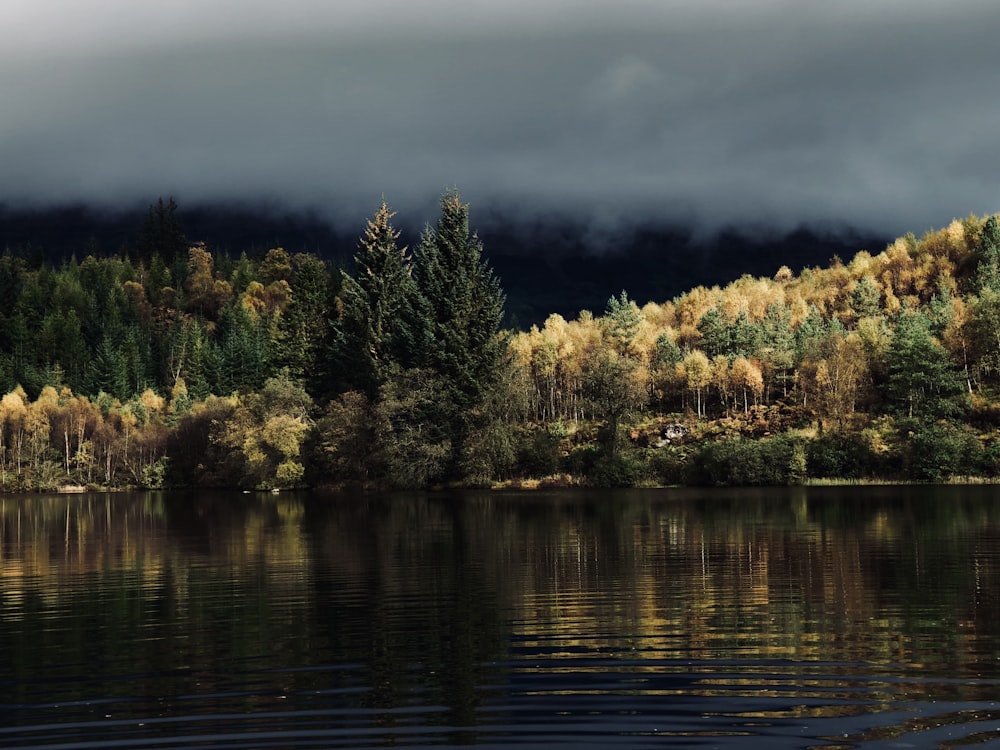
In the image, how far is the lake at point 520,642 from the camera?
47.2ft

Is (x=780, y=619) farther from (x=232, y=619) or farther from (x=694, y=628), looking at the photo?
(x=232, y=619)

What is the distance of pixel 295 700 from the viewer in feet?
53.3

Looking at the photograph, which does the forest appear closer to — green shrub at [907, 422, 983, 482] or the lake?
Result: green shrub at [907, 422, 983, 482]

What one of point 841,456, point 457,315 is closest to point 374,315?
point 457,315

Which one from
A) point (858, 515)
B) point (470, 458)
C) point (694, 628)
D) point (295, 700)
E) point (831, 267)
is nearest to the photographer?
point (295, 700)

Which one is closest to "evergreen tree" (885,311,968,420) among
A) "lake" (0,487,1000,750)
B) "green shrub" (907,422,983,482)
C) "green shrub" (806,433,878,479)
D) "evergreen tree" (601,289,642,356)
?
"green shrub" (907,422,983,482)

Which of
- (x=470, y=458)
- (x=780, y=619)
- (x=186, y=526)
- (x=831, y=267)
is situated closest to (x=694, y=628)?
(x=780, y=619)

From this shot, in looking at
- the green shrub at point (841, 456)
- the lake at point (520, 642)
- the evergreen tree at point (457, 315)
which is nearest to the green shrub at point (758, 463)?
the green shrub at point (841, 456)

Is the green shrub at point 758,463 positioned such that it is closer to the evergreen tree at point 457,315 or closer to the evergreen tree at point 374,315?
the evergreen tree at point 457,315

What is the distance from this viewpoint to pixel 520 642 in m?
20.4

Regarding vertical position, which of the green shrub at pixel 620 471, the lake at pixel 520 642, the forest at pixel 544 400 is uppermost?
the forest at pixel 544 400

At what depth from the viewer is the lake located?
1438cm

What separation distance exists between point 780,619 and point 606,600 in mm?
4890

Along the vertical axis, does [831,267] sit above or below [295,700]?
above
